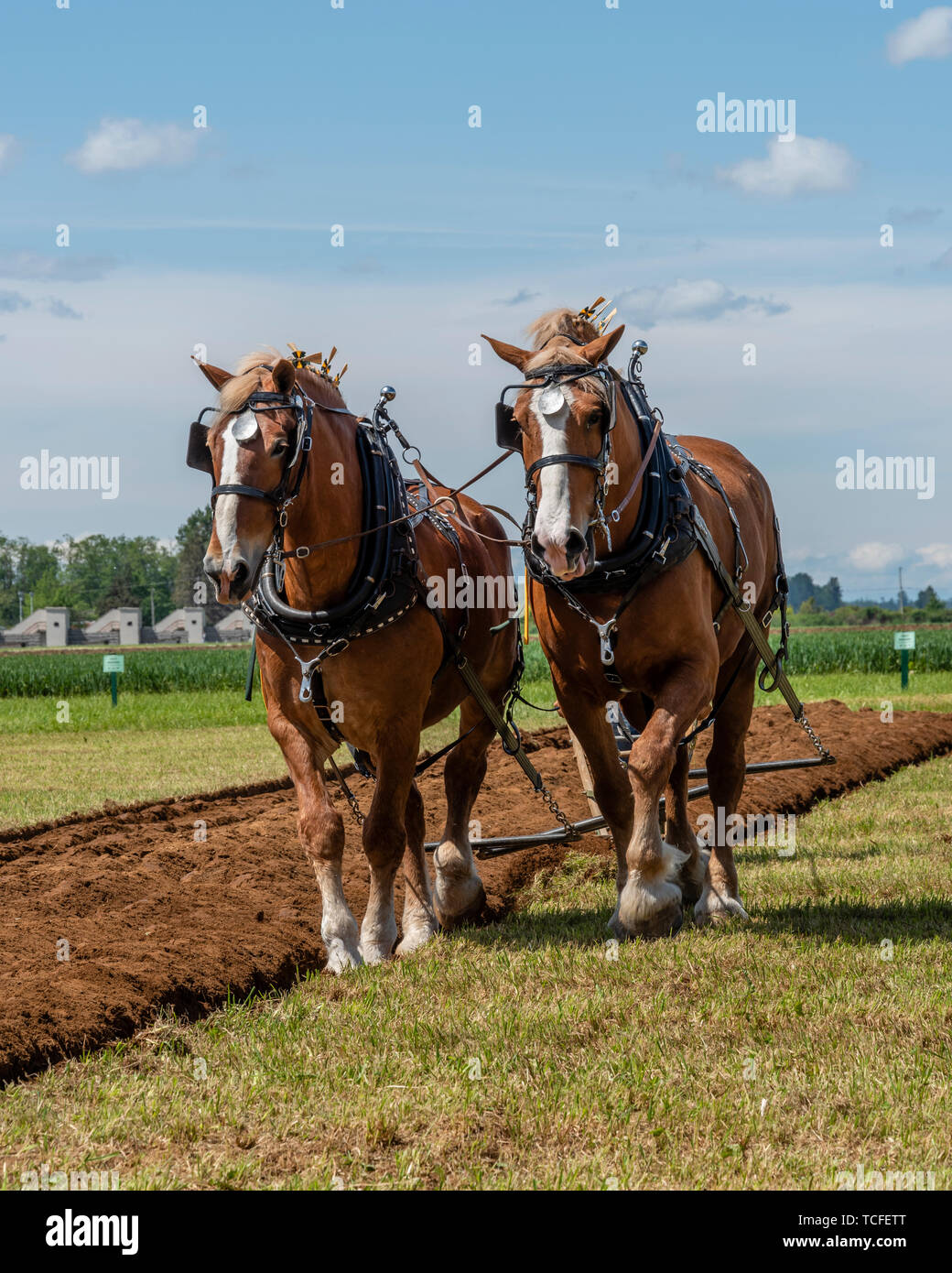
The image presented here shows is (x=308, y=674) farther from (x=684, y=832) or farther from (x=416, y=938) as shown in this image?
(x=684, y=832)

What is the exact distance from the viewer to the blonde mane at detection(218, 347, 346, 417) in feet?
15.8

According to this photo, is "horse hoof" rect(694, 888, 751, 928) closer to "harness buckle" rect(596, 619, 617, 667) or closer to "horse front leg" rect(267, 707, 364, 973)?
"harness buckle" rect(596, 619, 617, 667)

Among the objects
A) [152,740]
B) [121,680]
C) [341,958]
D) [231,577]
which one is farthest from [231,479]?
[121,680]

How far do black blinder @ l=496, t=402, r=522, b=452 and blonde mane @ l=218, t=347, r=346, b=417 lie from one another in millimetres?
717

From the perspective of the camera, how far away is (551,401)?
4.84m

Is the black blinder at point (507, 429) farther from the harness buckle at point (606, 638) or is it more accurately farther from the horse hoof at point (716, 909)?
the horse hoof at point (716, 909)

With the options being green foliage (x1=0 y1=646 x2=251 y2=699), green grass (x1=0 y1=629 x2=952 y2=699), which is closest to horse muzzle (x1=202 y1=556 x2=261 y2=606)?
green grass (x1=0 y1=629 x2=952 y2=699)

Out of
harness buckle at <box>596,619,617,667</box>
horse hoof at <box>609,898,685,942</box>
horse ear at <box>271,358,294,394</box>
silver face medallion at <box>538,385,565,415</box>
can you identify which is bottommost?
horse hoof at <box>609,898,685,942</box>

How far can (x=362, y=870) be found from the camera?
7.10m

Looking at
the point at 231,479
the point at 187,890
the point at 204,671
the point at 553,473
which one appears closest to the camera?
the point at 231,479

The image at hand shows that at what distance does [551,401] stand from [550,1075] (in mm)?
2386

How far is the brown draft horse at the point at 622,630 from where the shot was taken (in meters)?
4.83

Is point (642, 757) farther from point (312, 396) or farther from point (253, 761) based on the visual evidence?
point (253, 761)
